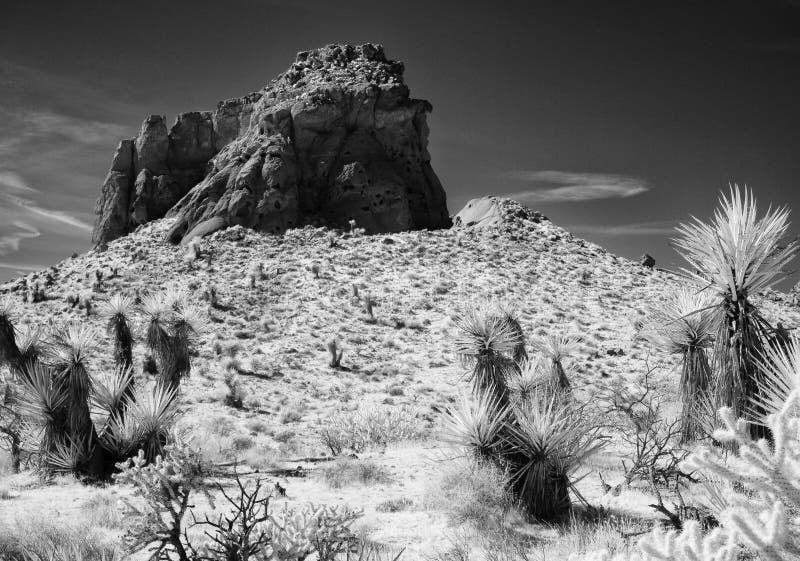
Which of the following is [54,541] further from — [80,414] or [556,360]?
[556,360]

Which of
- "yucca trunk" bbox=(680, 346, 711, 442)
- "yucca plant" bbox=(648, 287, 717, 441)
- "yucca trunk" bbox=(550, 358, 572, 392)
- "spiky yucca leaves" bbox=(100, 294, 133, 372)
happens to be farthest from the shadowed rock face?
"yucca trunk" bbox=(680, 346, 711, 442)

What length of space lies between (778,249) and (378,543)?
18.4 feet

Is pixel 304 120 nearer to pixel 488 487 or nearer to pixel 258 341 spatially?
pixel 258 341

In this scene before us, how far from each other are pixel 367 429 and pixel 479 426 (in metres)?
7.92

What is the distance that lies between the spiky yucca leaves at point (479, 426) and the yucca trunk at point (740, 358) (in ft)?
8.88

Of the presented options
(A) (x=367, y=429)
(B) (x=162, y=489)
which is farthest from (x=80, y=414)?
(A) (x=367, y=429)

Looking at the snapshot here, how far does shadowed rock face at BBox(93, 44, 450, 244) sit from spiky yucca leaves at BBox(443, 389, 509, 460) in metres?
34.9

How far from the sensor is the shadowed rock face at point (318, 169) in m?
42.0

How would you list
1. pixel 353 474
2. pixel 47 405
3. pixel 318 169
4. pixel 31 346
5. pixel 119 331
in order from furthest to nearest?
pixel 318 169 → pixel 119 331 → pixel 31 346 → pixel 47 405 → pixel 353 474

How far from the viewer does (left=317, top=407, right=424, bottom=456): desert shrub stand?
12.9 meters

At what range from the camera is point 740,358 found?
569 centimetres

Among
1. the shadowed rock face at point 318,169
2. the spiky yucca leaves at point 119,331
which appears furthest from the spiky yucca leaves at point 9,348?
the shadowed rock face at point 318,169

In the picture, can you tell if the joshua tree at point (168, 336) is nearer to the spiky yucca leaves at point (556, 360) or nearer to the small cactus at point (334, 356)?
the small cactus at point (334, 356)

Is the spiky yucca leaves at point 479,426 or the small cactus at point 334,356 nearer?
the spiky yucca leaves at point 479,426
